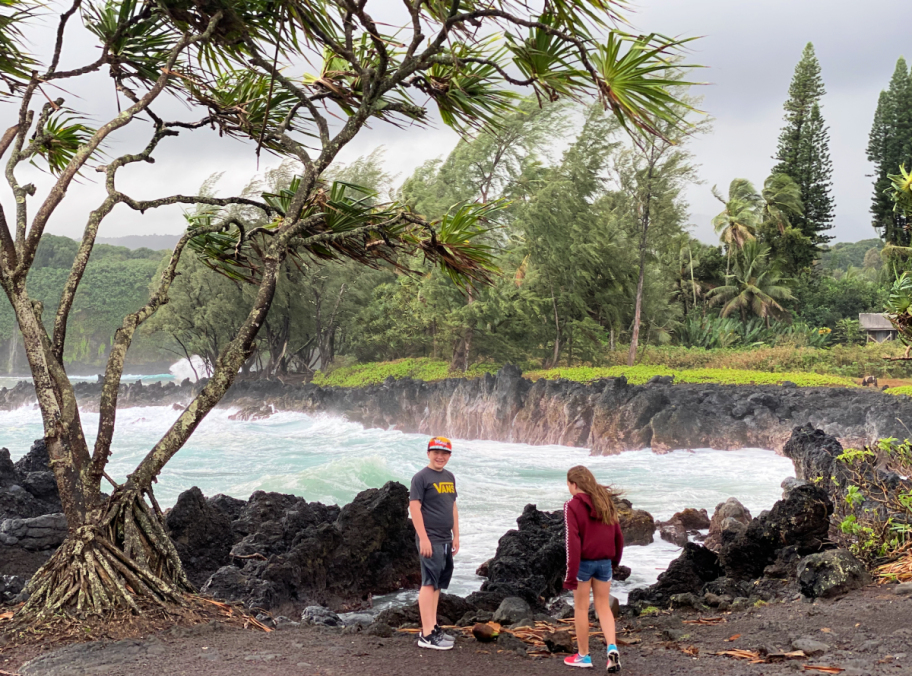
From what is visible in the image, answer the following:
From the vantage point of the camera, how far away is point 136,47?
479cm

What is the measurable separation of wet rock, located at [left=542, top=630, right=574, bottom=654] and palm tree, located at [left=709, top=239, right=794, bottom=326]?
27.5 m

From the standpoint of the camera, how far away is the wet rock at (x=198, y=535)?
668 cm

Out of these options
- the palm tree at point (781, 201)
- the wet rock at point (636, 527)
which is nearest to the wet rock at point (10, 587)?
the wet rock at point (636, 527)

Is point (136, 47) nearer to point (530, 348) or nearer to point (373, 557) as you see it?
point (373, 557)

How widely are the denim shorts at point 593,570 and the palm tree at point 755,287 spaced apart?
90.7ft

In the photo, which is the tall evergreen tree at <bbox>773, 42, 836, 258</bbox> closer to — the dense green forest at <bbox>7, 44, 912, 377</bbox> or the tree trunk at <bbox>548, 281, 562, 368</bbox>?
the dense green forest at <bbox>7, 44, 912, 377</bbox>

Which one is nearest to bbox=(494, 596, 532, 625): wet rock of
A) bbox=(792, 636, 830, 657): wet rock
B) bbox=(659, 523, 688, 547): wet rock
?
bbox=(792, 636, 830, 657): wet rock

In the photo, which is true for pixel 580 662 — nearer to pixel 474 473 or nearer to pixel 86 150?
pixel 86 150

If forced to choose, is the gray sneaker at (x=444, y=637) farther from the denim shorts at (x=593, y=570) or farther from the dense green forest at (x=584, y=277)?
the dense green forest at (x=584, y=277)

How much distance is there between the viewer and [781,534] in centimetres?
560

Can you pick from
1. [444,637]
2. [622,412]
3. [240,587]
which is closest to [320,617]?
[240,587]

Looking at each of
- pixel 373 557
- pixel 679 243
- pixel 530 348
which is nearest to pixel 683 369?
pixel 530 348

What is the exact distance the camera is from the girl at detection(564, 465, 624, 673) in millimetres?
3369

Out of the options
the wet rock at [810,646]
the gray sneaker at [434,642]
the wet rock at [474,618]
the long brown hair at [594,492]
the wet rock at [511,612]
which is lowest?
the wet rock at [474,618]
